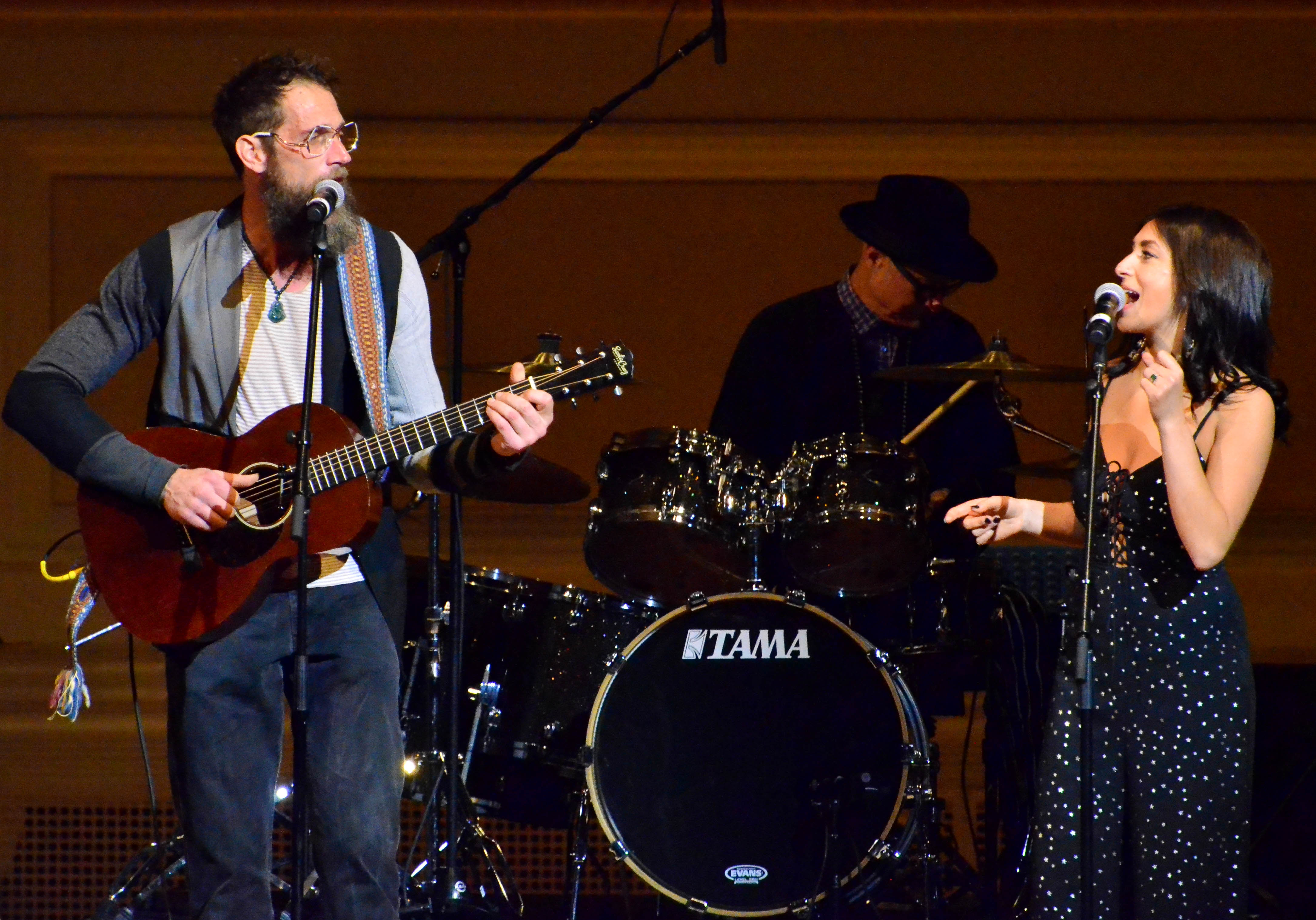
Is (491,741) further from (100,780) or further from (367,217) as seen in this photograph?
(367,217)

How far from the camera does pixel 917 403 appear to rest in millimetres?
5152

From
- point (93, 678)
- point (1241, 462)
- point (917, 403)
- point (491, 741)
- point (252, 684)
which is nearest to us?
point (252, 684)

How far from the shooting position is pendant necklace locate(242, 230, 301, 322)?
315 centimetres

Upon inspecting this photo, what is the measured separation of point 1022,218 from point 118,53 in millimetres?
3833

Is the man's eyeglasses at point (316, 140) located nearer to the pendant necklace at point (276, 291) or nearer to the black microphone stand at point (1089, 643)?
the pendant necklace at point (276, 291)

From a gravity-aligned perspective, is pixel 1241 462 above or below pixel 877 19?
below

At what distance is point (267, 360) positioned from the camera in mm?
3121

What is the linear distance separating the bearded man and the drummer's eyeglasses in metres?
2.08

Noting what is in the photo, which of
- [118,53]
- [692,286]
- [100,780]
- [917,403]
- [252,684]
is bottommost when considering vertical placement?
[100,780]

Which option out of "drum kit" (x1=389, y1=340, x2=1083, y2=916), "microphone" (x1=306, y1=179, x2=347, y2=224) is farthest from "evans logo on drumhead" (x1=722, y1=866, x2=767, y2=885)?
"microphone" (x1=306, y1=179, x2=347, y2=224)

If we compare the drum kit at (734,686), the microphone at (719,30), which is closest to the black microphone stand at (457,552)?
the microphone at (719,30)

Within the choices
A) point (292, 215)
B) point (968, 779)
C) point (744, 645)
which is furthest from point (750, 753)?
point (292, 215)

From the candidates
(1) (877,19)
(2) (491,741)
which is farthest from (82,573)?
(1) (877,19)

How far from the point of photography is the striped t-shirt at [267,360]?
3107mm
